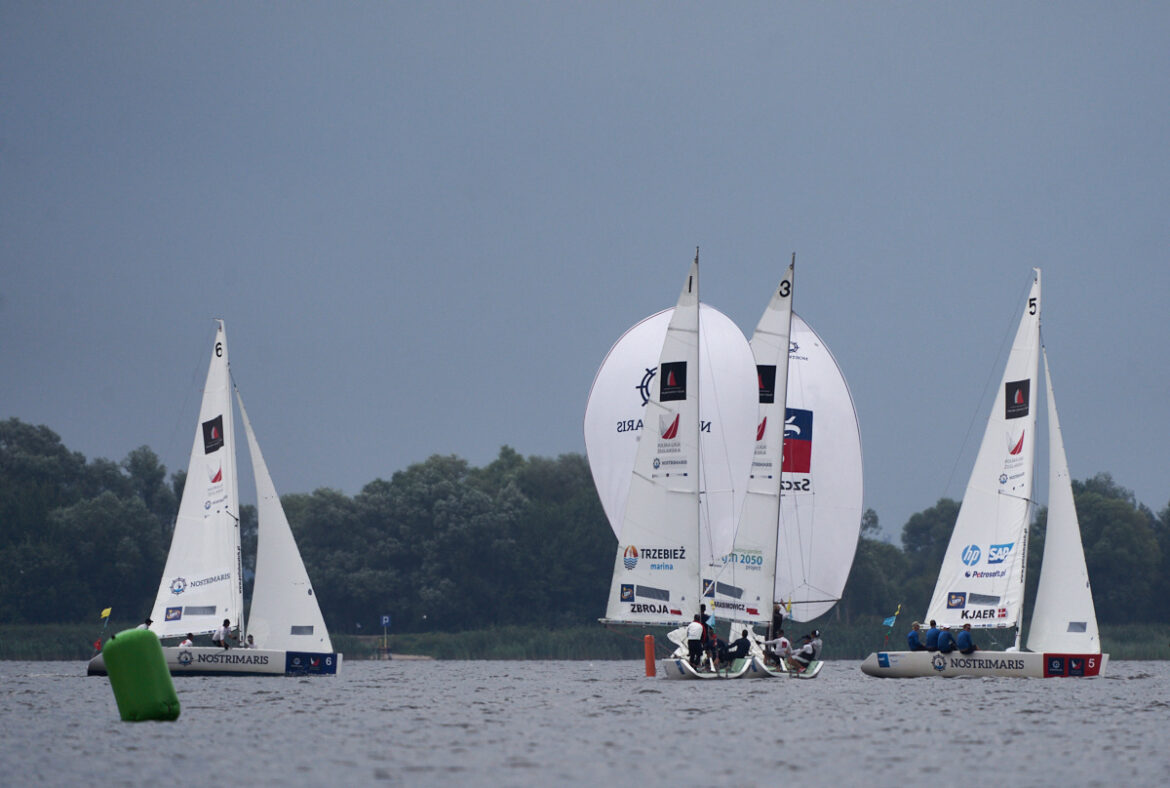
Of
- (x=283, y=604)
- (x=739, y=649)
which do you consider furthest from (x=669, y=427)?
(x=283, y=604)

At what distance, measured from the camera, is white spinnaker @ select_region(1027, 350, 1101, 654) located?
117 ft

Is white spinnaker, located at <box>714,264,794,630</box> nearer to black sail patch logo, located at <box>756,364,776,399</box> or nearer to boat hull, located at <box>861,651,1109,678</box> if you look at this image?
black sail patch logo, located at <box>756,364,776,399</box>

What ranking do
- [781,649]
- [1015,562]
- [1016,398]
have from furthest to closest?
[1016,398], [1015,562], [781,649]

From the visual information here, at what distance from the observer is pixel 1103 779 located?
16.7m

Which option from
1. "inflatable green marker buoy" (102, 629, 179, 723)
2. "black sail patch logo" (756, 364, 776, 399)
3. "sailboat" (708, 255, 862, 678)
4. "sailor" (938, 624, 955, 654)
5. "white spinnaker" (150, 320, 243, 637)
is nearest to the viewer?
"inflatable green marker buoy" (102, 629, 179, 723)

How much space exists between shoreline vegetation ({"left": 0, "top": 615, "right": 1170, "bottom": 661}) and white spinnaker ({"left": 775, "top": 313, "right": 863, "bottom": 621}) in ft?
73.8

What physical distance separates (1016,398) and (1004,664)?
6403mm

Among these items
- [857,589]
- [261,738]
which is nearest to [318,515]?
[857,589]

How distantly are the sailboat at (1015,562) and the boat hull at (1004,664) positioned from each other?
0.02 meters

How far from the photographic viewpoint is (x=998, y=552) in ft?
123

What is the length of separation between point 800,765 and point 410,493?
227ft

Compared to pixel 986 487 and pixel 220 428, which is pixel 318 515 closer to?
pixel 220 428

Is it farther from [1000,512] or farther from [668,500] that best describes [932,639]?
[668,500]

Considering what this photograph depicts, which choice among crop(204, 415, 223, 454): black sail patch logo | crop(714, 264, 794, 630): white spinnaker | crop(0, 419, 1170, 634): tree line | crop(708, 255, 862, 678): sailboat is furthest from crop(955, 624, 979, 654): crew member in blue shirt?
crop(0, 419, 1170, 634): tree line
